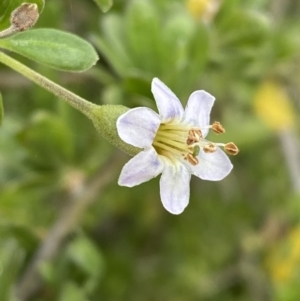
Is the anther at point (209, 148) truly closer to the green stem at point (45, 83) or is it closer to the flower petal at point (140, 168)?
the flower petal at point (140, 168)

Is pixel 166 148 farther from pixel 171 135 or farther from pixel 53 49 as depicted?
pixel 53 49

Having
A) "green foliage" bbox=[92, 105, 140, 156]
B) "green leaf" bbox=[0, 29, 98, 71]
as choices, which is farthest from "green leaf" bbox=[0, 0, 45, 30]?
"green foliage" bbox=[92, 105, 140, 156]

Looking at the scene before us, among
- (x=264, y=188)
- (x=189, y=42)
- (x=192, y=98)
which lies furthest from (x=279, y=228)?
(x=192, y=98)

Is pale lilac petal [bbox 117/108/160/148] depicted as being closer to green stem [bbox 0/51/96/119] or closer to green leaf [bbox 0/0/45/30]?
green stem [bbox 0/51/96/119]

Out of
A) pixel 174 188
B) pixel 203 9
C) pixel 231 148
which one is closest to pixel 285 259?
pixel 203 9

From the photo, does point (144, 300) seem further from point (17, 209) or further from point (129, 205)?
point (17, 209)
